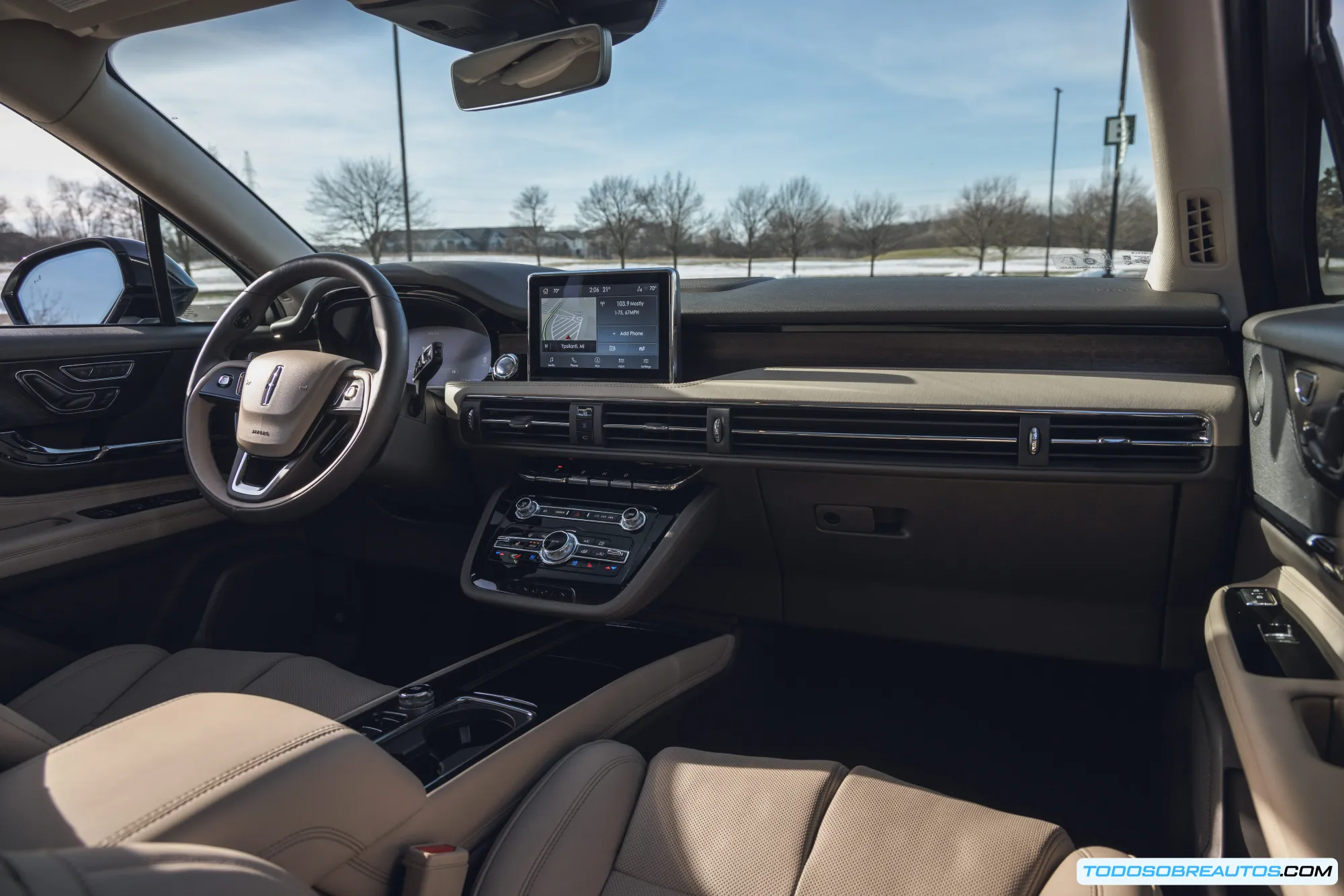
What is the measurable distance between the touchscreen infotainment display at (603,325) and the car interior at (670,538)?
0.04ft

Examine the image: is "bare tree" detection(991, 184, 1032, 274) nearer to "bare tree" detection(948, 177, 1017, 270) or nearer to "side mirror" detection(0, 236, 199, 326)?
"bare tree" detection(948, 177, 1017, 270)

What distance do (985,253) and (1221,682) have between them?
4.37 ft

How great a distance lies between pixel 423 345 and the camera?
9.94 ft

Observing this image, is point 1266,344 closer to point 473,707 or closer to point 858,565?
point 858,565

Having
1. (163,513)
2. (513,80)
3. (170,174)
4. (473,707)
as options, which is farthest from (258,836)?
(170,174)

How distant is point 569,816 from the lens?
151cm

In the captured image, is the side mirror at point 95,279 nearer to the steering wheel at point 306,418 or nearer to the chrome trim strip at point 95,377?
the chrome trim strip at point 95,377

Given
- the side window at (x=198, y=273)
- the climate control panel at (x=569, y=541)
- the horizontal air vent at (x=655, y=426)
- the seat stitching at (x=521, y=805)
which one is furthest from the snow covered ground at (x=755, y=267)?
the seat stitching at (x=521, y=805)

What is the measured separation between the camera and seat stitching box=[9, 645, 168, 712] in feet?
6.72

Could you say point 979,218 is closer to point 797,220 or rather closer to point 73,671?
point 797,220

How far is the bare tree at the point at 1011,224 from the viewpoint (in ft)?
8.04

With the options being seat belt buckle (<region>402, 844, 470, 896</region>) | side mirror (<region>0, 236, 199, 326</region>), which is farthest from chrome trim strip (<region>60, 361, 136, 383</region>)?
seat belt buckle (<region>402, 844, 470, 896</region>)

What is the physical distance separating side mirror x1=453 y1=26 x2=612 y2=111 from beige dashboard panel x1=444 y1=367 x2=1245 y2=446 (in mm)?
744

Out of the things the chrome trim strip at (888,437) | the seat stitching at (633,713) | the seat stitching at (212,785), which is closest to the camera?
the seat stitching at (212,785)
